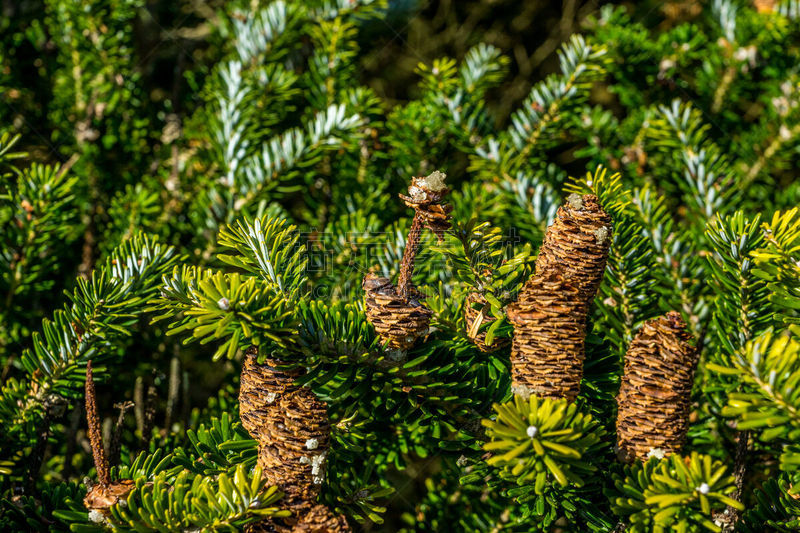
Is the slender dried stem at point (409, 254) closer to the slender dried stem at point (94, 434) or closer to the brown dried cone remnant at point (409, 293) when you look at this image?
the brown dried cone remnant at point (409, 293)

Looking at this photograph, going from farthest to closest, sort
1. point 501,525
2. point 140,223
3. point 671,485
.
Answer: point 140,223 < point 501,525 < point 671,485

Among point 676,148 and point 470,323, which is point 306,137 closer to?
point 470,323

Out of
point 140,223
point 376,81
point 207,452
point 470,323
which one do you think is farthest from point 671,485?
point 376,81

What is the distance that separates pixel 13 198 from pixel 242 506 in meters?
0.52

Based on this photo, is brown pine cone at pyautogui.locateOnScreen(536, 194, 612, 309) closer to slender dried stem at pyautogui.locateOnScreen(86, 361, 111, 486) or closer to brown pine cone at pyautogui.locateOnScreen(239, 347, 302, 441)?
brown pine cone at pyautogui.locateOnScreen(239, 347, 302, 441)

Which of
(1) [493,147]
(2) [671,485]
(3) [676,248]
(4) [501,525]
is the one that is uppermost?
(1) [493,147]

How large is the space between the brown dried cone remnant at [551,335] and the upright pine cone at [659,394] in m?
0.06

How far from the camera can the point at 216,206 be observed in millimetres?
787

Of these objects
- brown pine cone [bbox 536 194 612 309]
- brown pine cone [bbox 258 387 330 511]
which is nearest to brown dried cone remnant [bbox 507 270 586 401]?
brown pine cone [bbox 536 194 612 309]

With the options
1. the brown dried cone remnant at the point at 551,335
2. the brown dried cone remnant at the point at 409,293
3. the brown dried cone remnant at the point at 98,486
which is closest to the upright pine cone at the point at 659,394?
the brown dried cone remnant at the point at 551,335

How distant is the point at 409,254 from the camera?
45cm

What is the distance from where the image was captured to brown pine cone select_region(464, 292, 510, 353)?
520mm

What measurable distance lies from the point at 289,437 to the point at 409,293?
0.14 metres

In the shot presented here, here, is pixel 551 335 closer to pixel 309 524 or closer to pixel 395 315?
pixel 395 315
